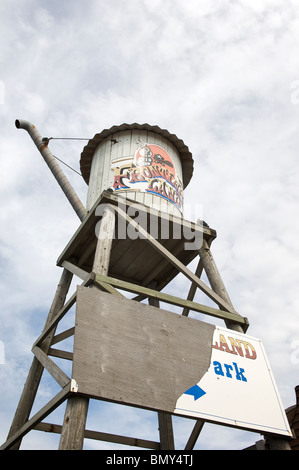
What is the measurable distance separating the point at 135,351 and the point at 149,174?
11.0 feet

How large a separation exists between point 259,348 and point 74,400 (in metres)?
2.67

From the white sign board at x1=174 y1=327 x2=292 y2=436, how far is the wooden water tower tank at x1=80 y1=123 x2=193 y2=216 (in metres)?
2.56

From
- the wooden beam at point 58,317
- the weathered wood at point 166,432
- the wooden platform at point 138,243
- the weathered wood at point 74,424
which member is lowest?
the weathered wood at point 74,424

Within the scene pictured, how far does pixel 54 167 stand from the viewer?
294 inches

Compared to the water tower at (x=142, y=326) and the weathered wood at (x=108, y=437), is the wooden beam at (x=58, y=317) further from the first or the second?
the weathered wood at (x=108, y=437)

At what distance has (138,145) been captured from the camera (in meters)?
7.06

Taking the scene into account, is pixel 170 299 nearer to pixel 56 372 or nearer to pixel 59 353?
pixel 56 372

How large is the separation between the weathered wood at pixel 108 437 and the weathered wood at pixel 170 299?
7.91ft

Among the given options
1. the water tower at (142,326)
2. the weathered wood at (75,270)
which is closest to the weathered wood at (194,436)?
the water tower at (142,326)

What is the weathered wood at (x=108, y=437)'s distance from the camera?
18.9 ft

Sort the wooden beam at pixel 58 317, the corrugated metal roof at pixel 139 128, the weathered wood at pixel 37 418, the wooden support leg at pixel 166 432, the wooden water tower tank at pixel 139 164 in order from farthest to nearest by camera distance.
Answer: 1. the corrugated metal roof at pixel 139 128
2. the wooden water tower tank at pixel 139 164
3. the wooden support leg at pixel 166 432
4. the wooden beam at pixel 58 317
5. the weathered wood at pixel 37 418

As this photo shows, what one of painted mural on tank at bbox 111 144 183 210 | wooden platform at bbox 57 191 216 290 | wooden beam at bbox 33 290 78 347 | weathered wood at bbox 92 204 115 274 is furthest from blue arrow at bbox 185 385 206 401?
painted mural on tank at bbox 111 144 183 210
